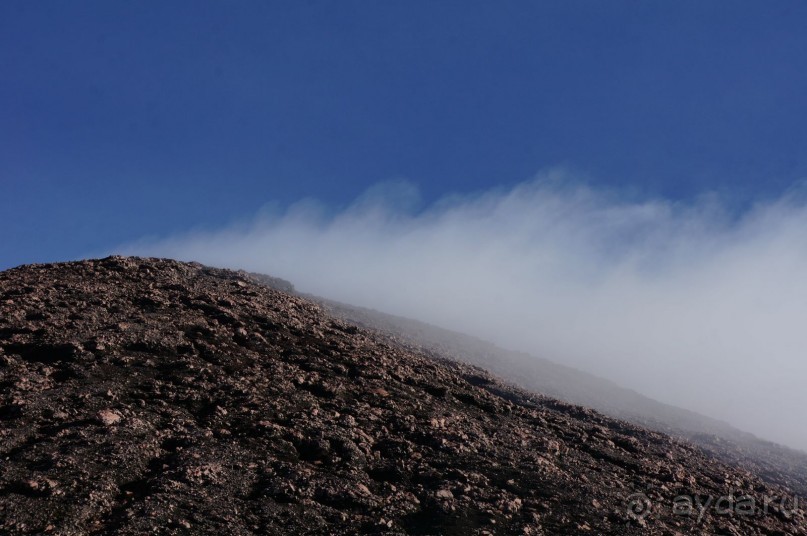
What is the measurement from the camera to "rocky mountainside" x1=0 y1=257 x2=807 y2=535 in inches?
363

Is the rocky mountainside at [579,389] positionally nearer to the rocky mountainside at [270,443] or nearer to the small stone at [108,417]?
the rocky mountainside at [270,443]

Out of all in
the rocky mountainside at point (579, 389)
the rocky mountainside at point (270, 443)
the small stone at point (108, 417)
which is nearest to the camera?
the rocky mountainside at point (270, 443)

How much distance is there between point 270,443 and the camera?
11.3 meters

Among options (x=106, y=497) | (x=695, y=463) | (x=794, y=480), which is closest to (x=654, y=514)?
(x=695, y=463)

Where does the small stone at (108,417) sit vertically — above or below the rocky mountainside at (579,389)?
below

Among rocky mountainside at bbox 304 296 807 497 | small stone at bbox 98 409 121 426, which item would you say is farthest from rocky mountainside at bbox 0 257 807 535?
rocky mountainside at bbox 304 296 807 497

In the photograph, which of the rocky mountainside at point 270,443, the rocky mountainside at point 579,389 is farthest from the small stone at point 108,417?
the rocky mountainside at point 579,389

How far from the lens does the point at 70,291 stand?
16.3 metres

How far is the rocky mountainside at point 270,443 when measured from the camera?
9.23 metres

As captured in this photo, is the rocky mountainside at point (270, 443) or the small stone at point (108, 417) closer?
the rocky mountainside at point (270, 443)

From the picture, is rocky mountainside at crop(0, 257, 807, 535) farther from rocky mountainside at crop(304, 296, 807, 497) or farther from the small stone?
rocky mountainside at crop(304, 296, 807, 497)

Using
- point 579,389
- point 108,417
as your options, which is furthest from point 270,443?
point 579,389

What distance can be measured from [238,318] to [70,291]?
4.96m

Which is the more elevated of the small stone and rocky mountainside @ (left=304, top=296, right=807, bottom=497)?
rocky mountainside @ (left=304, top=296, right=807, bottom=497)
